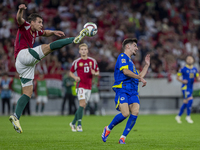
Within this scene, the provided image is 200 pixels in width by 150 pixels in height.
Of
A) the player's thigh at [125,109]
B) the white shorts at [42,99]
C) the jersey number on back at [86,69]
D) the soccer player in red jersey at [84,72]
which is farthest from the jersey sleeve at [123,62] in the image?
the white shorts at [42,99]

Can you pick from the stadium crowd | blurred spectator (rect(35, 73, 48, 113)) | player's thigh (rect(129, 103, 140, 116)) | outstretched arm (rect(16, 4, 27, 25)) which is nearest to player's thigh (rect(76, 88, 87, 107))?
player's thigh (rect(129, 103, 140, 116))

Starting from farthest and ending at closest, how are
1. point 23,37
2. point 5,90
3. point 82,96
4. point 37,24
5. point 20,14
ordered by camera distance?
point 5,90
point 82,96
point 37,24
point 23,37
point 20,14

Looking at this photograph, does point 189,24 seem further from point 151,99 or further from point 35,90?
point 35,90

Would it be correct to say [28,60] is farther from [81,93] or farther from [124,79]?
[81,93]

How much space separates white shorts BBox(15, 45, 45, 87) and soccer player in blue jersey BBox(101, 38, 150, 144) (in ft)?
5.29

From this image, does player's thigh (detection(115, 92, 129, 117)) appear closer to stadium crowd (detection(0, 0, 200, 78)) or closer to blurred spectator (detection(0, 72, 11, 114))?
stadium crowd (detection(0, 0, 200, 78))

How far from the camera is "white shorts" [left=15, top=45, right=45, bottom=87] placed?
705cm

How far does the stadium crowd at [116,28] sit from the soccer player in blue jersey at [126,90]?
11.8 meters

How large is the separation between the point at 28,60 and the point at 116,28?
16535 mm

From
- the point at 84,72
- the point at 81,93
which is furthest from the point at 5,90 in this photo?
the point at 81,93

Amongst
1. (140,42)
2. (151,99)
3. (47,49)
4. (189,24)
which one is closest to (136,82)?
(47,49)

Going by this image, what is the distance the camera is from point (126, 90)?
22.8 ft

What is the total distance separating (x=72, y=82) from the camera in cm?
1928

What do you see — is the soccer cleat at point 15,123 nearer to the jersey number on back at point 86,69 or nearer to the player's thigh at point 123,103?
the player's thigh at point 123,103
